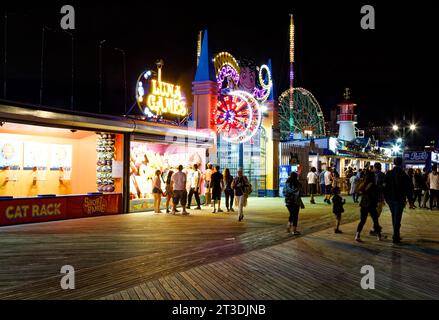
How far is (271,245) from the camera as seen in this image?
9531 millimetres

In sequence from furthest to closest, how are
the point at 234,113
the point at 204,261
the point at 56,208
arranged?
the point at 234,113
the point at 56,208
the point at 204,261

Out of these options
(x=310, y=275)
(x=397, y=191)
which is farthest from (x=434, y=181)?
(x=310, y=275)

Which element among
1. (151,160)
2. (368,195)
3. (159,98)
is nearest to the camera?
(368,195)

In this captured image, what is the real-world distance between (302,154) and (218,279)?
70.8 feet

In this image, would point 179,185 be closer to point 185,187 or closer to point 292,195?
point 185,187

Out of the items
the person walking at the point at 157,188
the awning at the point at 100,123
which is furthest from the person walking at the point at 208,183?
the person walking at the point at 157,188

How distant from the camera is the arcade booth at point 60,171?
13.6m

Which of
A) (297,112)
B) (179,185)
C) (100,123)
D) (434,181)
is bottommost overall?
(179,185)

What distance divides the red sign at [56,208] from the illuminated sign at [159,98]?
421cm

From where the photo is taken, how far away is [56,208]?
13.5m

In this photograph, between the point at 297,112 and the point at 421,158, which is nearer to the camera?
the point at 421,158

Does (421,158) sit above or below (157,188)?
Result: above

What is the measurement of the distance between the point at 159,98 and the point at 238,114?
4633 millimetres
